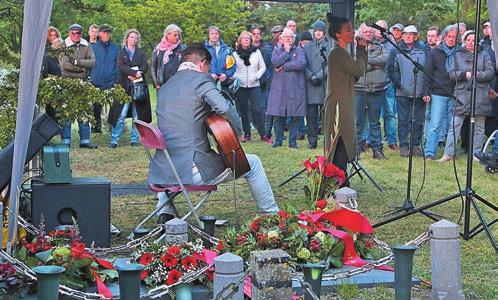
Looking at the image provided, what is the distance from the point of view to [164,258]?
585 centimetres

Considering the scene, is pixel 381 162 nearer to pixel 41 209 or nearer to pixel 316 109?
pixel 316 109

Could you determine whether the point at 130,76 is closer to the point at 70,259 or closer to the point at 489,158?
the point at 489,158

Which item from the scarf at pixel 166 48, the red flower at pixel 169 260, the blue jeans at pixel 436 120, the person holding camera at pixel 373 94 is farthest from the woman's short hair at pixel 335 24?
the blue jeans at pixel 436 120

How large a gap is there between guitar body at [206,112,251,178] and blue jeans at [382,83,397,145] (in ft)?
24.8

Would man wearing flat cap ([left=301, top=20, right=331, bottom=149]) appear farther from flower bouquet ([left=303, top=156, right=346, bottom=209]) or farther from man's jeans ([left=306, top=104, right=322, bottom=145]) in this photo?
flower bouquet ([left=303, top=156, right=346, bottom=209])

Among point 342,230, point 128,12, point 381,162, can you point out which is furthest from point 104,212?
point 128,12

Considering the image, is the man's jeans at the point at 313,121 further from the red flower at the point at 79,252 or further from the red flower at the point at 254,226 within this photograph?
the red flower at the point at 79,252

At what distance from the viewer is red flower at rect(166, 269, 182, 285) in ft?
18.7

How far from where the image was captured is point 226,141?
752 cm

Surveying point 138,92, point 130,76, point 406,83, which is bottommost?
point 138,92

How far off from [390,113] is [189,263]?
944 centimetres

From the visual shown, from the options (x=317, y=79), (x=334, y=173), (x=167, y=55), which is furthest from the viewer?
(x=317, y=79)

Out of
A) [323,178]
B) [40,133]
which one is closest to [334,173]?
[323,178]

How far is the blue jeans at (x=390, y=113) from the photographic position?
583 inches
